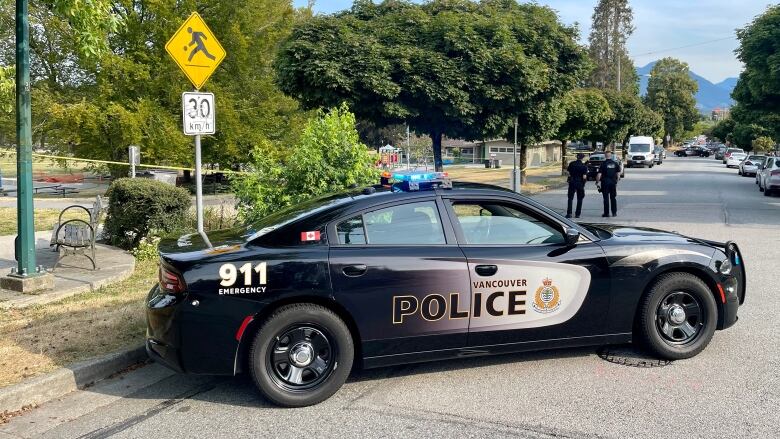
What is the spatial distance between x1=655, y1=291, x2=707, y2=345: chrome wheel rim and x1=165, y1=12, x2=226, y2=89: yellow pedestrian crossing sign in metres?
5.05

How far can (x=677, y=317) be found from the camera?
17.4 ft

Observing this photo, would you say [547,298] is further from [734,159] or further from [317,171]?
[734,159]

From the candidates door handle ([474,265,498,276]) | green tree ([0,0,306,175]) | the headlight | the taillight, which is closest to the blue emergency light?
door handle ([474,265,498,276])

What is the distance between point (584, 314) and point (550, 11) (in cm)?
1717

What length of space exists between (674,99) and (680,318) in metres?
103

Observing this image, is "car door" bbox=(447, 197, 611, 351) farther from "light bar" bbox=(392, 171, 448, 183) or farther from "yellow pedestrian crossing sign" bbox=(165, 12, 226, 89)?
"yellow pedestrian crossing sign" bbox=(165, 12, 226, 89)

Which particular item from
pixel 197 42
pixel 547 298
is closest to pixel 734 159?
pixel 197 42

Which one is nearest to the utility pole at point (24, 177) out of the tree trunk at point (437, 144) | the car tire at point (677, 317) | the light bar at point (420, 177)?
the light bar at point (420, 177)

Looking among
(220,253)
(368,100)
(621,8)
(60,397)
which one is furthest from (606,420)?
(621,8)

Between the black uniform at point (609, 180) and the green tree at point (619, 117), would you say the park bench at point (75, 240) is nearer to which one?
the black uniform at point (609, 180)

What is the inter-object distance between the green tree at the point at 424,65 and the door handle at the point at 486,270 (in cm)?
1123

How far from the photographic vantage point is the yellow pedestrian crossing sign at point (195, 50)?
724cm

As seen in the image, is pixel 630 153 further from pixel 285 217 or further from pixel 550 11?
pixel 285 217

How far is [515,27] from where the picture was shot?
18.1 metres
